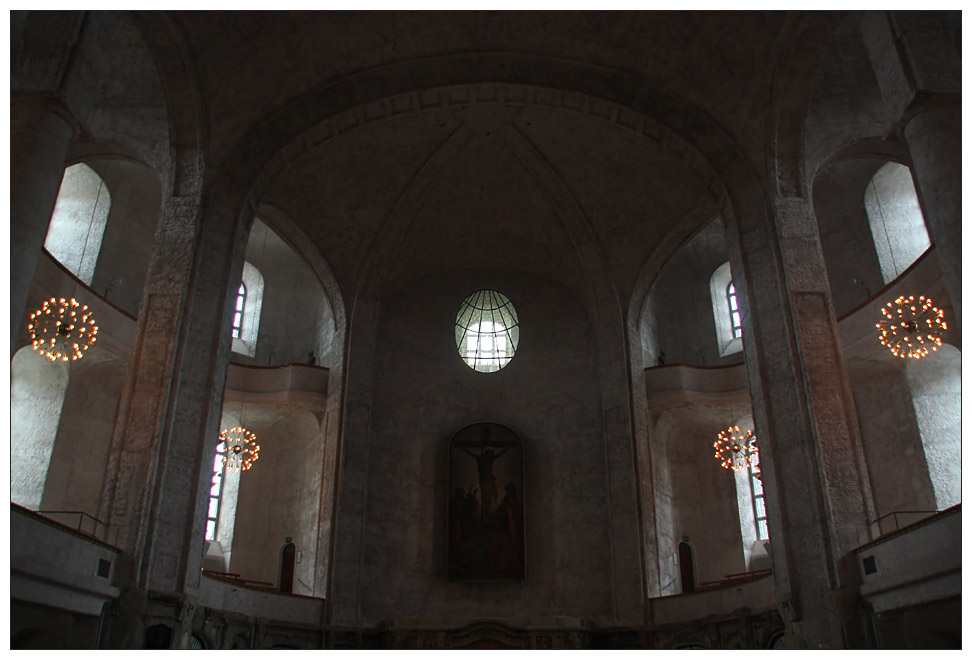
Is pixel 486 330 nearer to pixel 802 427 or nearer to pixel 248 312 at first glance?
pixel 248 312

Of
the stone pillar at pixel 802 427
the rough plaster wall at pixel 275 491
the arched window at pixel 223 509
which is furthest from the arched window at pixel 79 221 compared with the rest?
the stone pillar at pixel 802 427

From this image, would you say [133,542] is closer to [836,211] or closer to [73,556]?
[73,556]

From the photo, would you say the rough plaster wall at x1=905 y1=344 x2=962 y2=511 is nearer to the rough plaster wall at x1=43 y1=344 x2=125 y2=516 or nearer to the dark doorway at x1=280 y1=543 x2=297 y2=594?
the dark doorway at x1=280 y1=543 x2=297 y2=594

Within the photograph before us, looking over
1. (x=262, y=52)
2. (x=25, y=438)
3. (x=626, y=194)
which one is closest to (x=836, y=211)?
(x=626, y=194)

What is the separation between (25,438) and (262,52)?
843 centimetres

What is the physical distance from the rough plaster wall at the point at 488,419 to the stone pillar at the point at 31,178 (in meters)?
10.9

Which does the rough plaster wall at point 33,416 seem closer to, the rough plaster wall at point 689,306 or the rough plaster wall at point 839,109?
the rough plaster wall at point 689,306

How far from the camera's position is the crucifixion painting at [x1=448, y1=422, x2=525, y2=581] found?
56.1ft

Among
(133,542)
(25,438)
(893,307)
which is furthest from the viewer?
(25,438)

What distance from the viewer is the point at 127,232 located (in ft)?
57.7

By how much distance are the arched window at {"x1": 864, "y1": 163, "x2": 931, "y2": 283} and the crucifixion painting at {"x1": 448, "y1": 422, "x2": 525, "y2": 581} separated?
8928 millimetres

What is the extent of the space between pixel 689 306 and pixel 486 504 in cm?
777

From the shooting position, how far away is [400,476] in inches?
703

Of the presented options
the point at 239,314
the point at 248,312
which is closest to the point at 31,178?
the point at 239,314
